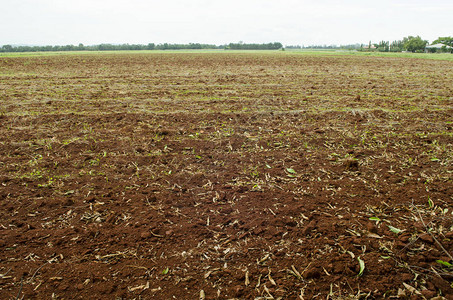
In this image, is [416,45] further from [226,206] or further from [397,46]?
[226,206]

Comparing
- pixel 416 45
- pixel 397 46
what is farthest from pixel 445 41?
pixel 397 46

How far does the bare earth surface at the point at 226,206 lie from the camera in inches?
102

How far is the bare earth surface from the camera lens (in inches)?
102

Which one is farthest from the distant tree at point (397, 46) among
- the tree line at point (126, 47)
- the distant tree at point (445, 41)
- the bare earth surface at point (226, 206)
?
the bare earth surface at point (226, 206)

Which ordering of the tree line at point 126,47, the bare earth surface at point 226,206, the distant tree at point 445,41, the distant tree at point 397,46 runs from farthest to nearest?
1. the tree line at point 126,47
2. the distant tree at point 397,46
3. the distant tree at point 445,41
4. the bare earth surface at point 226,206

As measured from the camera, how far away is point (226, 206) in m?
3.70

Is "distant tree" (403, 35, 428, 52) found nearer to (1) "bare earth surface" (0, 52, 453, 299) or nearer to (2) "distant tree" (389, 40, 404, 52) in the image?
(2) "distant tree" (389, 40, 404, 52)

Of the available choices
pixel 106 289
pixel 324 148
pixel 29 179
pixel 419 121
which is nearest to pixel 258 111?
pixel 324 148

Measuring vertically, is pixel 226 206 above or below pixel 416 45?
below

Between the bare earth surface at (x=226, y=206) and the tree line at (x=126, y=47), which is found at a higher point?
the tree line at (x=126, y=47)

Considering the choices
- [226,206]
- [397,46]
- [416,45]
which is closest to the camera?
[226,206]

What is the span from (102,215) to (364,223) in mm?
3450

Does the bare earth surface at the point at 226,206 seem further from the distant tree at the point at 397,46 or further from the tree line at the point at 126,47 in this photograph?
the tree line at the point at 126,47

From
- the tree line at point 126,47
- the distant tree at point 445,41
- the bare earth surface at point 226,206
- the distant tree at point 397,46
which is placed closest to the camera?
the bare earth surface at point 226,206
